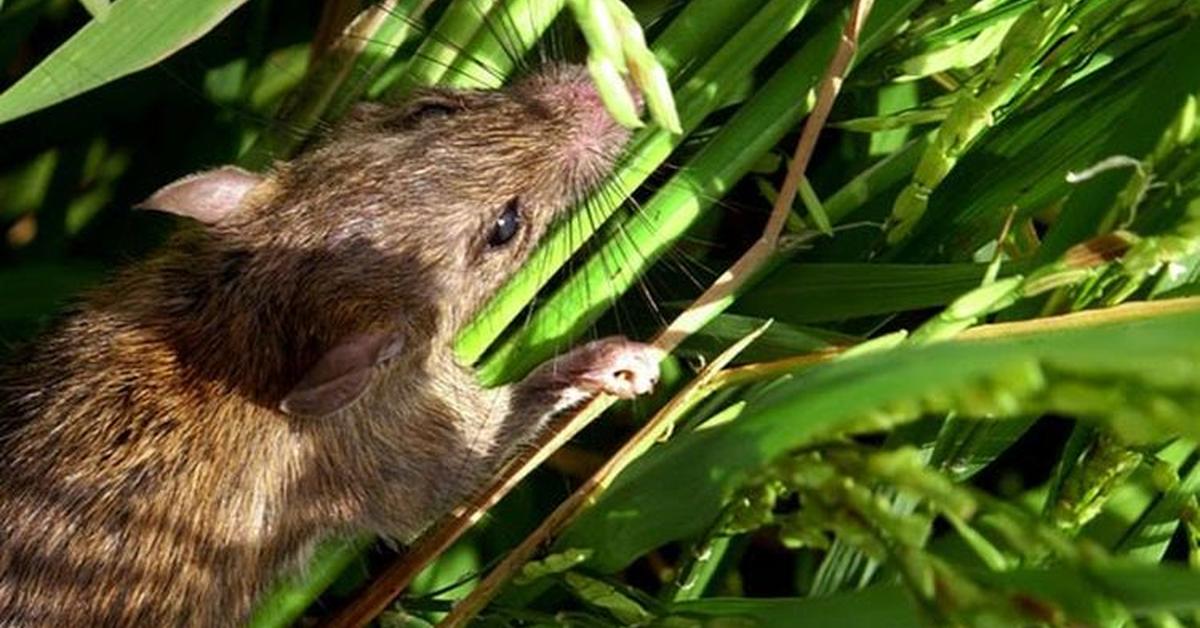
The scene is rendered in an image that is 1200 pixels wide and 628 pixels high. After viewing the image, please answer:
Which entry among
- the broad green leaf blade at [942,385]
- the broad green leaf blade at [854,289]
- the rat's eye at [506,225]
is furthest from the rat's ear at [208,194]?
the broad green leaf blade at [942,385]

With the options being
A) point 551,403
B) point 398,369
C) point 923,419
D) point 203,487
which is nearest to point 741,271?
point 923,419

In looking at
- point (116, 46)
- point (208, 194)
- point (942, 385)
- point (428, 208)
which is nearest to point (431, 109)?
point (428, 208)

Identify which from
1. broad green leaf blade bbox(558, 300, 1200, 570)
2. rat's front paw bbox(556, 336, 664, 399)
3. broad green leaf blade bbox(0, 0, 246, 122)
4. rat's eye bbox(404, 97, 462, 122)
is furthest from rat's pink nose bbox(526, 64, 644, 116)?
broad green leaf blade bbox(558, 300, 1200, 570)

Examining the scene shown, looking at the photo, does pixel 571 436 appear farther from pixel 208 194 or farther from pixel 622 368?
pixel 208 194

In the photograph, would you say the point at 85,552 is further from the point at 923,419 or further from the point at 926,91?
the point at 926,91

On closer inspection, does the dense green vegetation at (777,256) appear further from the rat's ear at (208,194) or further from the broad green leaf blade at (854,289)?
the rat's ear at (208,194)

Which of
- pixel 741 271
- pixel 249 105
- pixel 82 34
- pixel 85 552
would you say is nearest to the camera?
pixel 82 34
